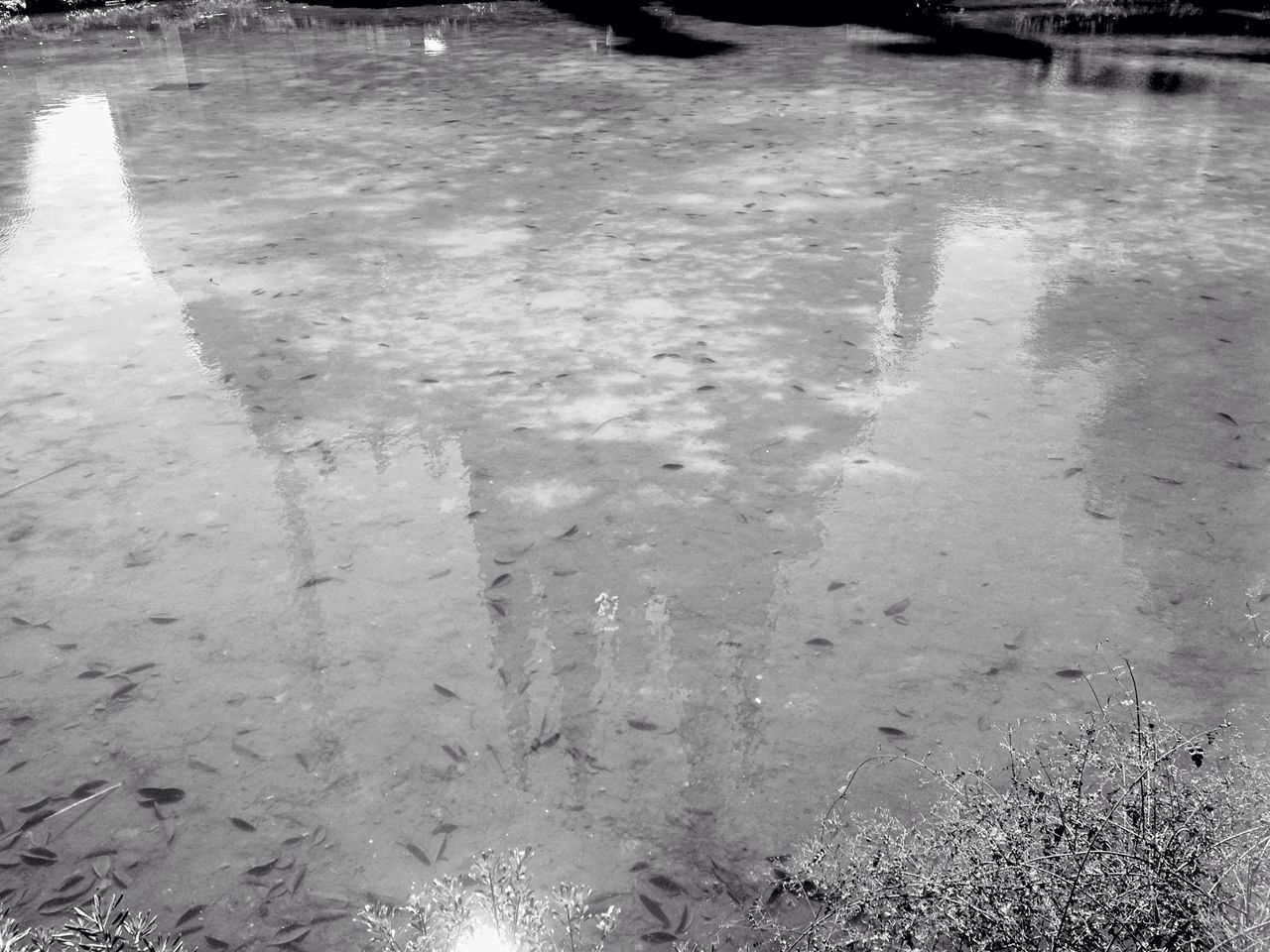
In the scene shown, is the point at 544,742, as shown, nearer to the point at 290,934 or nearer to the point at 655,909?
the point at 655,909

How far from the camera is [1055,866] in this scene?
1.91 meters

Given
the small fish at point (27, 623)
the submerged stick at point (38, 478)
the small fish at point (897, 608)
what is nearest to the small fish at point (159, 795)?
the small fish at point (27, 623)

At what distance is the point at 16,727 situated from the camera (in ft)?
8.64

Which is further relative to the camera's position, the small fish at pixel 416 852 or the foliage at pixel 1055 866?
the small fish at pixel 416 852

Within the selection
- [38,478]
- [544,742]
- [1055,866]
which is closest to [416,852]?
[544,742]

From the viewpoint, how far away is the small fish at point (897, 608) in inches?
119

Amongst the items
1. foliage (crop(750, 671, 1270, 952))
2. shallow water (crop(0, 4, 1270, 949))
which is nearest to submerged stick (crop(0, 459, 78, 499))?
shallow water (crop(0, 4, 1270, 949))

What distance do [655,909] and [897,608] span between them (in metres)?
1.27

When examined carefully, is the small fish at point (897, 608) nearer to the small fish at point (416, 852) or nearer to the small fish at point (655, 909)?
the small fish at point (655, 909)

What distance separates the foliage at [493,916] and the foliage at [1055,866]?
39 centimetres

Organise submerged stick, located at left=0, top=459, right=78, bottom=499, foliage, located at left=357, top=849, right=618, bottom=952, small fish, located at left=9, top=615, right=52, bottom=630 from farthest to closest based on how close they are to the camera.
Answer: submerged stick, located at left=0, top=459, right=78, bottom=499 < small fish, located at left=9, top=615, right=52, bottom=630 < foliage, located at left=357, top=849, right=618, bottom=952

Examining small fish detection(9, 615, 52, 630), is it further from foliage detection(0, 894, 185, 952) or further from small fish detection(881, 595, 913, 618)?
small fish detection(881, 595, 913, 618)

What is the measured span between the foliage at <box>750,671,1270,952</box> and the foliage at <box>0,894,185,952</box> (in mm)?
1188

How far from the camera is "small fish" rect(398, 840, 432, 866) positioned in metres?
2.28
